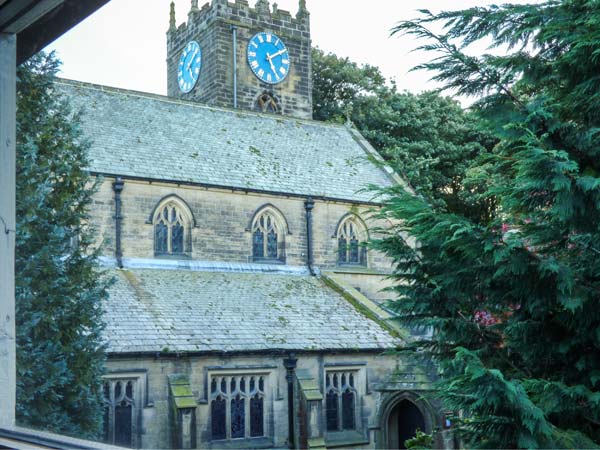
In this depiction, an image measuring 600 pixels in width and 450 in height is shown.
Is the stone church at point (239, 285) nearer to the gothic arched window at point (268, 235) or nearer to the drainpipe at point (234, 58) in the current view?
the gothic arched window at point (268, 235)

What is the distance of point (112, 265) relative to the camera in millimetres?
18281

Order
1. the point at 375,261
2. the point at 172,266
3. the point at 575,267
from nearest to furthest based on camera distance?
the point at 575,267 < the point at 172,266 < the point at 375,261

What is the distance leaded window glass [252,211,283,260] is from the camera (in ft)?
69.1

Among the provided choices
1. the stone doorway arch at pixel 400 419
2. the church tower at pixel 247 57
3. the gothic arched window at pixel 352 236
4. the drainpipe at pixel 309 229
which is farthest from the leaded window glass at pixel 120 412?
the church tower at pixel 247 57

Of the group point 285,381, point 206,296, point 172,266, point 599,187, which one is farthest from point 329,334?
point 599,187

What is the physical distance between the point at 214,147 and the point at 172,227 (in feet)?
10.7

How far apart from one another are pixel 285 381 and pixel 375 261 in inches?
259

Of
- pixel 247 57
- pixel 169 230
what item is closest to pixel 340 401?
pixel 169 230

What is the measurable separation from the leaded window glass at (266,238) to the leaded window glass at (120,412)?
641 centimetres

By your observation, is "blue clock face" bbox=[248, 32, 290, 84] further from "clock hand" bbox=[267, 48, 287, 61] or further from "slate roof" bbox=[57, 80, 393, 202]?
"slate roof" bbox=[57, 80, 393, 202]

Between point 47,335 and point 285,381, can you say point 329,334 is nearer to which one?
point 285,381

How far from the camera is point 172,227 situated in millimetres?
19781

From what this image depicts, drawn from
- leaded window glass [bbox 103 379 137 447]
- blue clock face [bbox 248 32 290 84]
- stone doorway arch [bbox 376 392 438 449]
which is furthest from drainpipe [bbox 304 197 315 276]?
blue clock face [bbox 248 32 290 84]

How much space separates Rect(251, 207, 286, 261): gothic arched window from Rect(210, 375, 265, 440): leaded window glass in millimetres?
4724
